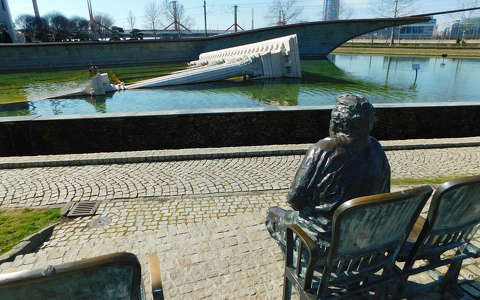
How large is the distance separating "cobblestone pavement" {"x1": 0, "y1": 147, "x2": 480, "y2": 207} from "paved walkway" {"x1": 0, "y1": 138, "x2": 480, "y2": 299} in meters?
0.02

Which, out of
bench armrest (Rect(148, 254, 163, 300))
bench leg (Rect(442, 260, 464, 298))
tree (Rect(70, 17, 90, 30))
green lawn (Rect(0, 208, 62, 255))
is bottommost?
green lawn (Rect(0, 208, 62, 255))

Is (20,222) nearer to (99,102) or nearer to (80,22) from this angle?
(99,102)

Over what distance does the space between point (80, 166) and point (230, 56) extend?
20.8 meters

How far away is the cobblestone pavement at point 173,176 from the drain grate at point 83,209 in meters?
0.22

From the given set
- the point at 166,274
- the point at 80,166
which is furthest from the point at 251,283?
the point at 80,166

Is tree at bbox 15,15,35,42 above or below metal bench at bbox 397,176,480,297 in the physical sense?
above

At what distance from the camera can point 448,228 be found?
213 centimetres

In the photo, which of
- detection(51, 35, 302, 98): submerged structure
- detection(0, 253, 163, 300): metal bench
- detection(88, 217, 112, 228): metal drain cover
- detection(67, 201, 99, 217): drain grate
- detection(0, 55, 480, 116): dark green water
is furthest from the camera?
detection(51, 35, 302, 98): submerged structure

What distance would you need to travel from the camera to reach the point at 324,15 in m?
116

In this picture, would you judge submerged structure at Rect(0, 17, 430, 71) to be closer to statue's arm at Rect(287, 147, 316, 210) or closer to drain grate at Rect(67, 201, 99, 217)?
drain grate at Rect(67, 201, 99, 217)

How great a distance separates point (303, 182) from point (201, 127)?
225 inches

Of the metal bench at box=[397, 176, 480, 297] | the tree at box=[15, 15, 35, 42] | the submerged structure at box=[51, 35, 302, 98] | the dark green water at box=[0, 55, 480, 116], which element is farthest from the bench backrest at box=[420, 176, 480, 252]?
the tree at box=[15, 15, 35, 42]

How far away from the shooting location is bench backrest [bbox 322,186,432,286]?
1.70m

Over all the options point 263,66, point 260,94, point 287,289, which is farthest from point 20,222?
point 263,66
